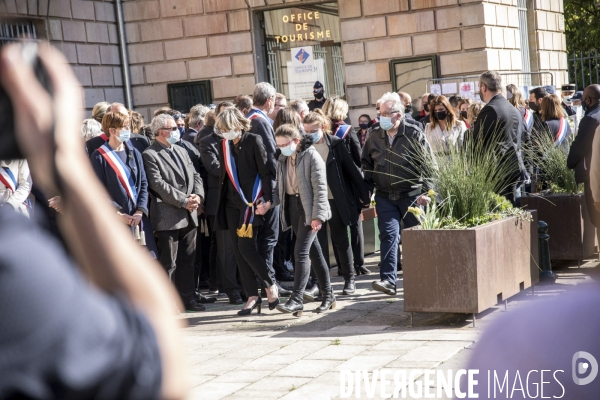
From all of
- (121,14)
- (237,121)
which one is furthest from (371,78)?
(237,121)

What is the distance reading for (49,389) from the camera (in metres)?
1.03

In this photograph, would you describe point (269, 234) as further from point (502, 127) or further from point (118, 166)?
point (502, 127)

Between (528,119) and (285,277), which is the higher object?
(528,119)

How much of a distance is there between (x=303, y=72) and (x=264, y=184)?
11.0 meters

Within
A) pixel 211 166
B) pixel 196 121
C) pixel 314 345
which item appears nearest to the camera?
pixel 314 345

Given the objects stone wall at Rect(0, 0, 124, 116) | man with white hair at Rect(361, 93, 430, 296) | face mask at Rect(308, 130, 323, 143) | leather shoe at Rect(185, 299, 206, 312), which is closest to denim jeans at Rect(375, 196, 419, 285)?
man with white hair at Rect(361, 93, 430, 296)

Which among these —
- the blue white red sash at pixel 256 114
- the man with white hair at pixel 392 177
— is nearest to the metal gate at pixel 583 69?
the blue white red sash at pixel 256 114

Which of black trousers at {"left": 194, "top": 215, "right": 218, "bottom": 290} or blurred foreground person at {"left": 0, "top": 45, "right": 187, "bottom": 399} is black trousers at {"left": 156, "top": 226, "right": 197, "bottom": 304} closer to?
black trousers at {"left": 194, "top": 215, "right": 218, "bottom": 290}

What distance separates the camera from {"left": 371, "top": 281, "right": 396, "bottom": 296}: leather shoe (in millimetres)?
8836

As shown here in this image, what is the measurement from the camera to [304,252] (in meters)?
8.33

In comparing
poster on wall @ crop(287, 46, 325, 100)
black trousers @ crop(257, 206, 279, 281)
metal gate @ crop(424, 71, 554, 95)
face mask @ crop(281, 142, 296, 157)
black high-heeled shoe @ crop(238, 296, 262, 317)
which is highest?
poster on wall @ crop(287, 46, 325, 100)

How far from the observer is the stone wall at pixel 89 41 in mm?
18562

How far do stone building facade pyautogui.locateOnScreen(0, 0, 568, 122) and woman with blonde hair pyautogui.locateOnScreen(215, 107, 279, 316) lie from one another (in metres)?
10.2

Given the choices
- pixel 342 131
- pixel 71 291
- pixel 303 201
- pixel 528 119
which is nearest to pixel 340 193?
pixel 342 131
